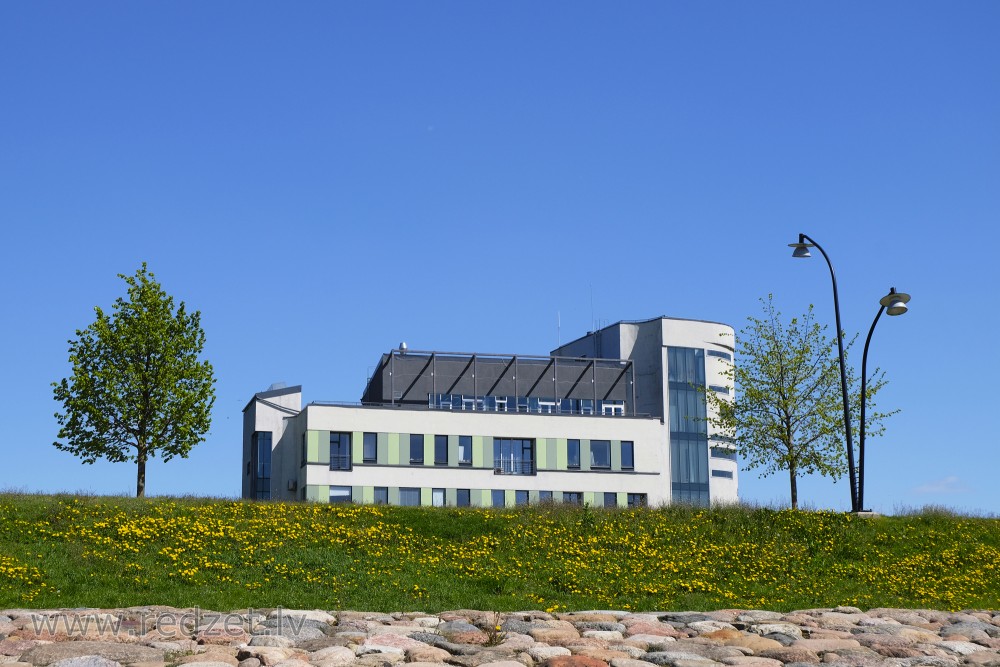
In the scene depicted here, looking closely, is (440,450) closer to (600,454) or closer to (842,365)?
(600,454)

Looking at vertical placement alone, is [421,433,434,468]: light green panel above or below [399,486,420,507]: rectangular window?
above

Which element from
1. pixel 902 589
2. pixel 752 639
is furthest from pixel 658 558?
pixel 752 639

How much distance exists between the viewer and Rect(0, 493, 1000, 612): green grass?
23922mm

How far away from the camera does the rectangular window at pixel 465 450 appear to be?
2484 inches

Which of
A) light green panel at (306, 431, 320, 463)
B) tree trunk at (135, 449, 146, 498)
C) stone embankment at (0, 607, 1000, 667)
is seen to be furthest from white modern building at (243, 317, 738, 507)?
stone embankment at (0, 607, 1000, 667)

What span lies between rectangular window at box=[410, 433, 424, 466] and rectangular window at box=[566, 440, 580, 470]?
8098 millimetres

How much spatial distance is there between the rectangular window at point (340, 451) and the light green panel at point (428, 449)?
13.4ft

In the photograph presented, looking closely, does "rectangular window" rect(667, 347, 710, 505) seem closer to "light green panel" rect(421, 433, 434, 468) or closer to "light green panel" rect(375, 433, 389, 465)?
"light green panel" rect(421, 433, 434, 468)

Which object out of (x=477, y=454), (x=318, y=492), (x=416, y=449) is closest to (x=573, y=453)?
(x=477, y=454)

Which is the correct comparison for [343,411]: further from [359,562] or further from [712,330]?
[359,562]

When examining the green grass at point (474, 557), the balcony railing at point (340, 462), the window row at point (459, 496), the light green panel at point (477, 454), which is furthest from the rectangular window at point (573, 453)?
the green grass at point (474, 557)

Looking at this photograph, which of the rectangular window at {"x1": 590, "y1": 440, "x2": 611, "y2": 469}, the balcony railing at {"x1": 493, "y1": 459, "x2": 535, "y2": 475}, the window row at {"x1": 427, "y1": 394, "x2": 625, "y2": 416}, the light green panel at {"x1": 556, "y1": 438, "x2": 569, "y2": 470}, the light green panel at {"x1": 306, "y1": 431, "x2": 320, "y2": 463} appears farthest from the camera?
the window row at {"x1": 427, "y1": 394, "x2": 625, "y2": 416}

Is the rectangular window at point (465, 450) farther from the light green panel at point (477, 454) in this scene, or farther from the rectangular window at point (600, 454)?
the rectangular window at point (600, 454)

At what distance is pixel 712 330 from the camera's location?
76312mm
